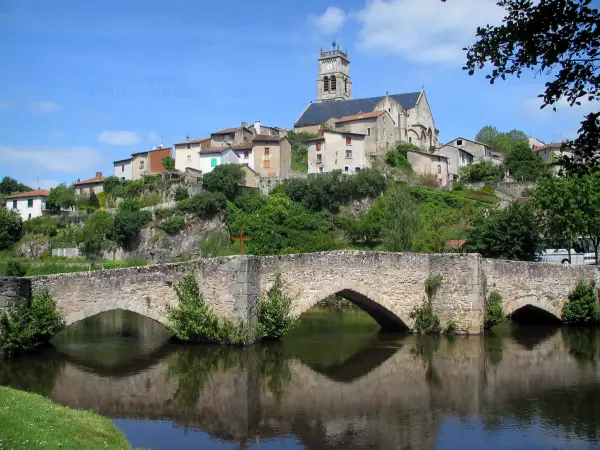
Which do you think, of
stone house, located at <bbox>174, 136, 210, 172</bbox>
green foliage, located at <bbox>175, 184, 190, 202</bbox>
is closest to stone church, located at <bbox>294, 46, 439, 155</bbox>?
stone house, located at <bbox>174, 136, 210, 172</bbox>

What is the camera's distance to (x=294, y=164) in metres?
67.9

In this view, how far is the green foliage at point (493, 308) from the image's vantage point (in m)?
24.8

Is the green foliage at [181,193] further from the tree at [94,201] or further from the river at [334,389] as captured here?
the river at [334,389]

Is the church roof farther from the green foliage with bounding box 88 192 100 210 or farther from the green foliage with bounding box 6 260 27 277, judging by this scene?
the green foliage with bounding box 6 260 27 277

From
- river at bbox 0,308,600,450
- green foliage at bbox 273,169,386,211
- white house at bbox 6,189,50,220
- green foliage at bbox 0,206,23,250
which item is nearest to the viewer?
river at bbox 0,308,600,450

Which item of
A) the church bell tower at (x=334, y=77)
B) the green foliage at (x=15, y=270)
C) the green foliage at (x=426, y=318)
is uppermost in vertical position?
the church bell tower at (x=334, y=77)

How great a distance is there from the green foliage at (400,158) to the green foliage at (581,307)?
38.4m

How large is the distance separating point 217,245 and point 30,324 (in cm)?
2844

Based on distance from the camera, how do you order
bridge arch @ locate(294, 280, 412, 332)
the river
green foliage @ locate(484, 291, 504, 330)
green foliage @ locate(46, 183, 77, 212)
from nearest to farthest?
the river
bridge arch @ locate(294, 280, 412, 332)
green foliage @ locate(484, 291, 504, 330)
green foliage @ locate(46, 183, 77, 212)

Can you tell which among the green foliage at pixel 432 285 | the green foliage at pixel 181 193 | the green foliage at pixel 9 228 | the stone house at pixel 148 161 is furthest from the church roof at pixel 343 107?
the green foliage at pixel 432 285

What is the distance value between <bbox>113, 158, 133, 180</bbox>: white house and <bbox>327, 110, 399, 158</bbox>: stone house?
22969mm

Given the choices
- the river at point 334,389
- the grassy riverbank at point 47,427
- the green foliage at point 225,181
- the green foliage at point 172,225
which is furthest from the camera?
the green foliage at point 225,181

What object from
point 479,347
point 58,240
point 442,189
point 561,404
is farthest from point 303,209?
point 561,404

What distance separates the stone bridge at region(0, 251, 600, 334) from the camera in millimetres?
20188
